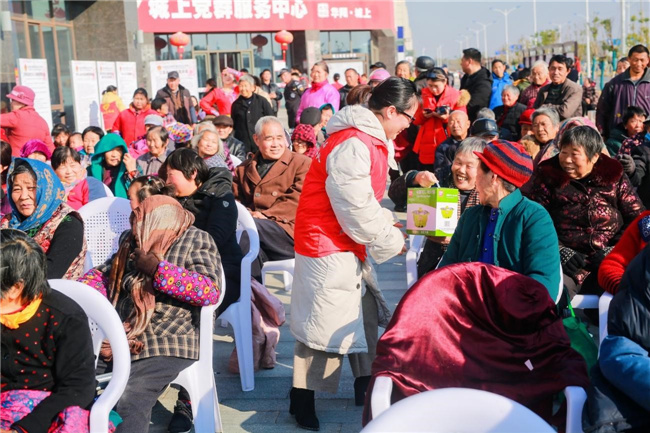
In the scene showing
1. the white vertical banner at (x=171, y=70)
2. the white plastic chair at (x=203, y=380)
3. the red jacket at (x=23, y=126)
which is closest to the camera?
the white plastic chair at (x=203, y=380)

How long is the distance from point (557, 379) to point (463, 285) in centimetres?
45

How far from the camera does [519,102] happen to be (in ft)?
29.8

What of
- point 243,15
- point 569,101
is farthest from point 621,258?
point 243,15

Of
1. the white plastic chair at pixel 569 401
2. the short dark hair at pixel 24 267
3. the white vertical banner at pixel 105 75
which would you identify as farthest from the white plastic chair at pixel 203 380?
the white vertical banner at pixel 105 75

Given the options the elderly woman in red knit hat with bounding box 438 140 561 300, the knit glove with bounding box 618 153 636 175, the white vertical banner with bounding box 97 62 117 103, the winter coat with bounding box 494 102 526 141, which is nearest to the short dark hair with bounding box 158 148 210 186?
the elderly woman in red knit hat with bounding box 438 140 561 300

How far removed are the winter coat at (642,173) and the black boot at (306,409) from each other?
334 centimetres

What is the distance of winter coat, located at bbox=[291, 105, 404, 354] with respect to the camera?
11.2 feet

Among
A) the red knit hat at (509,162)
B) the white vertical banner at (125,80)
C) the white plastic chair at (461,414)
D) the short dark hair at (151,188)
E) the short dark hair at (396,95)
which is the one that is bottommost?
the white plastic chair at (461,414)

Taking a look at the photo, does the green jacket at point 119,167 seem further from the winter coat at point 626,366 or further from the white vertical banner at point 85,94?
the white vertical banner at point 85,94

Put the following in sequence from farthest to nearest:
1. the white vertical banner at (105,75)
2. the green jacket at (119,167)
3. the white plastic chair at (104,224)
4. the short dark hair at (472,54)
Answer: the white vertical banner at (105,75), the short dark hair at (472,54), the green jacket at (119,167), the white plastic chair at (104,224)

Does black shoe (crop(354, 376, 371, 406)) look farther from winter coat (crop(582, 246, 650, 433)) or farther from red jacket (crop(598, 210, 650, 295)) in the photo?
winter coat (crop(582, 246, 650, 433))

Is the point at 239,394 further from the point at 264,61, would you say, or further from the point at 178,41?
the point at 264,61

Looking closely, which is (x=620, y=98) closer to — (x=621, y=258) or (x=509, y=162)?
(x=621, y=258)

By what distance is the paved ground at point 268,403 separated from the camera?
383 cm
